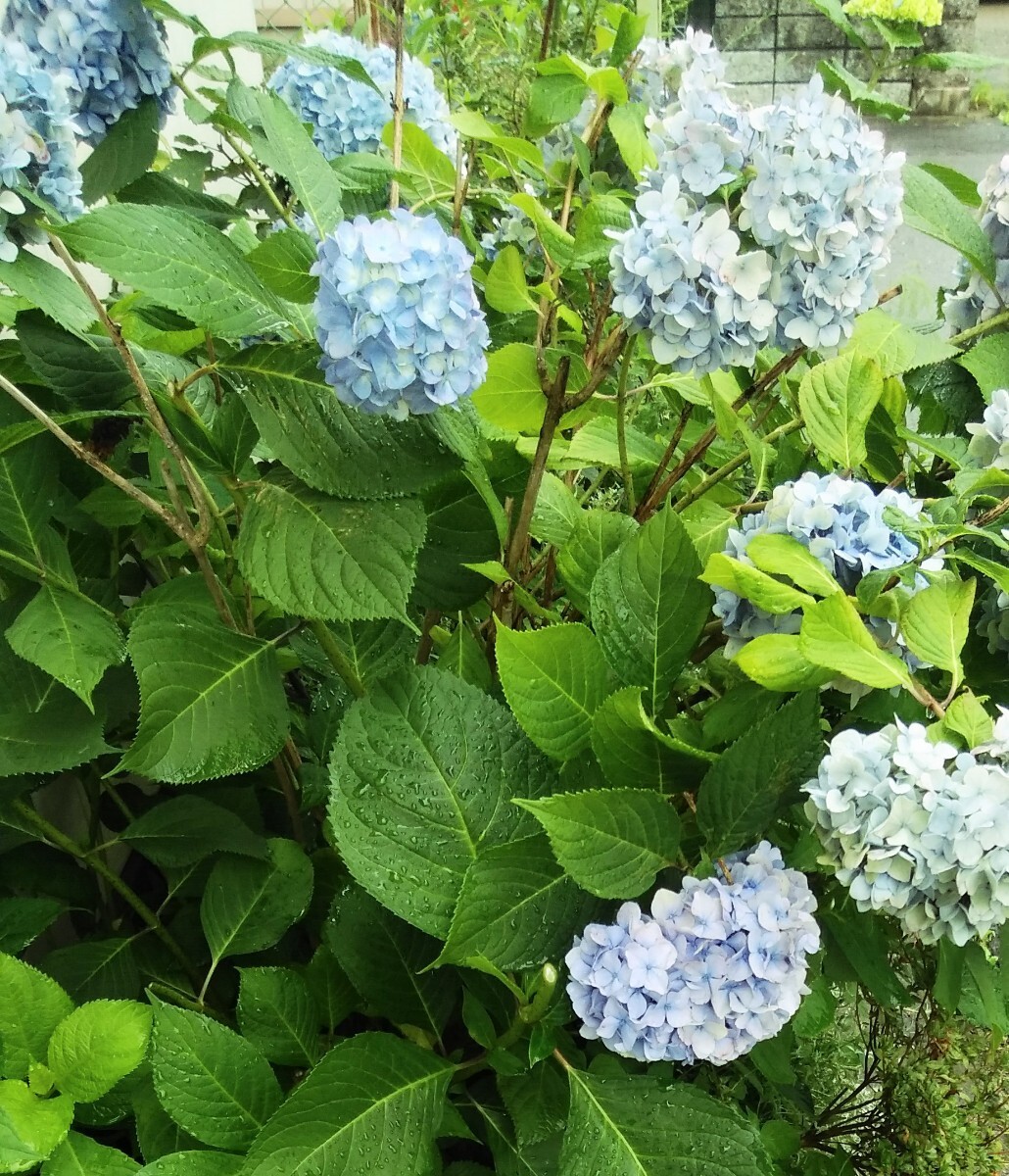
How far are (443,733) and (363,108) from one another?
0.45 m

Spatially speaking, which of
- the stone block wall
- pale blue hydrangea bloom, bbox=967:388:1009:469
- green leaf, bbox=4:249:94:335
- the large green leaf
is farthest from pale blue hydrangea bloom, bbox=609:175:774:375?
the stone block wall

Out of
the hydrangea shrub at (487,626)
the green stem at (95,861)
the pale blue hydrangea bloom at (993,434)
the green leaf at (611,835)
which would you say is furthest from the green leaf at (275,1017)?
the pale blue hydrangea bloom at (993,434)

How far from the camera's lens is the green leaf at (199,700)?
43 cm

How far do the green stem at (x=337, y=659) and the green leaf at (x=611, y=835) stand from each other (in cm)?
14

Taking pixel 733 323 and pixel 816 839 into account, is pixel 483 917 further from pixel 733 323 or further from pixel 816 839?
pixel 733 323

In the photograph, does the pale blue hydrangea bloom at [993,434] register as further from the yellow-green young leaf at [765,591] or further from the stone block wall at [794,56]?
the stone block wall at [794,56]

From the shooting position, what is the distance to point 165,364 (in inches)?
19.2

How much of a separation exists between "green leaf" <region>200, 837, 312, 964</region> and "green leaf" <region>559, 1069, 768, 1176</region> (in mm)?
191

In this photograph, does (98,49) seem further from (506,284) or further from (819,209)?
(819,209)

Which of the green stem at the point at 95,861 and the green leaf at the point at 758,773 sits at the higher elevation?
the green leaf at the point at 758,773

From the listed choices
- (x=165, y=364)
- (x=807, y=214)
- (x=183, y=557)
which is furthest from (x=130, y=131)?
(x=807, y=214)

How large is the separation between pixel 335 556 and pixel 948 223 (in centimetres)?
38

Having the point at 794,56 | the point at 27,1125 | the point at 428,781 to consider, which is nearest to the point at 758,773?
Answer: the point at 428,781

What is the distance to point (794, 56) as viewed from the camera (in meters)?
0.96
